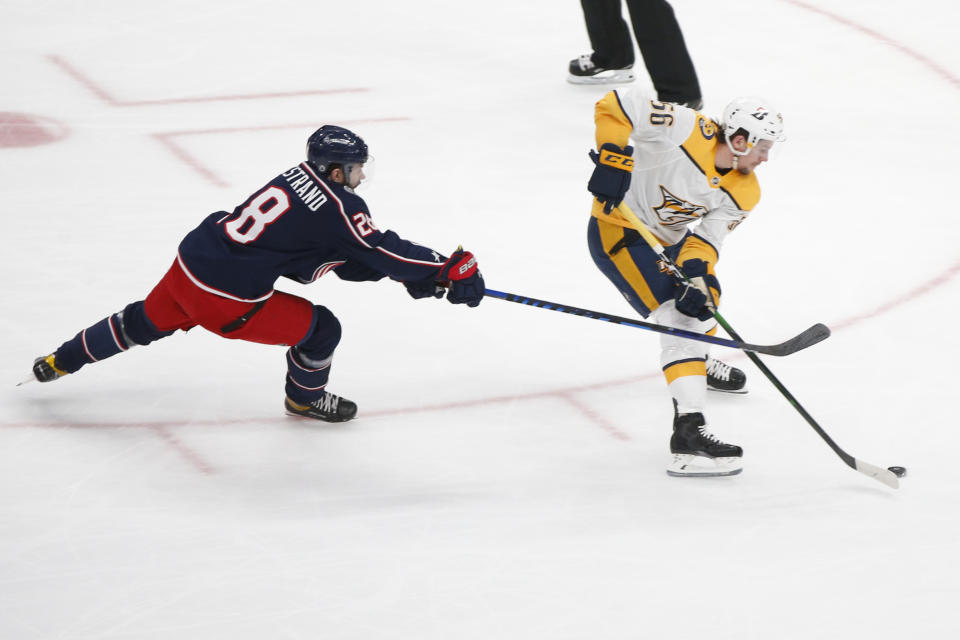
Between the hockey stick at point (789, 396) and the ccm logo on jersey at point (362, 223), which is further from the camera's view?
the hockey stick at point (789, 396)

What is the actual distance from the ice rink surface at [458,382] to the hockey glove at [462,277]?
485 mm

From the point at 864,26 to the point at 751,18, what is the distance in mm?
622

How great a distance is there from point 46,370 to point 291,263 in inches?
32.8

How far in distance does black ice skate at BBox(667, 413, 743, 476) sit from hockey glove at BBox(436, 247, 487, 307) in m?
0.68

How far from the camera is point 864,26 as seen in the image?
757 centimetres

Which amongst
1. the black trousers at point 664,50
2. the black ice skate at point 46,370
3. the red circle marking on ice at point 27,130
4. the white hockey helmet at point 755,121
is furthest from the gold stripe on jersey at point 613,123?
the red circle marking on ice at point 27,130

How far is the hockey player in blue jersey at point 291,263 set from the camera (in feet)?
11.5

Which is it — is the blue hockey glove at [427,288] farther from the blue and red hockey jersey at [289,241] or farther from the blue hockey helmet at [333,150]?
the blue hockey helmet at [333,150]

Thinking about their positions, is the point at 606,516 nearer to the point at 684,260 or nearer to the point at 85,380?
the point at 684,260

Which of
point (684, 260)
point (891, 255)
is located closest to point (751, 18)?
point (891, 255)

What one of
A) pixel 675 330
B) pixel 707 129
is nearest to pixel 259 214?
pixel 675 330

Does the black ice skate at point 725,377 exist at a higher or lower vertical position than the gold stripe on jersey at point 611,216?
lower

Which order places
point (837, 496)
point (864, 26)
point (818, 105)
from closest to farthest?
point (837, 496) < point (818, 105) < point (864, 26)

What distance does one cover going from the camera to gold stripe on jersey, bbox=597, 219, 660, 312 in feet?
12.7
